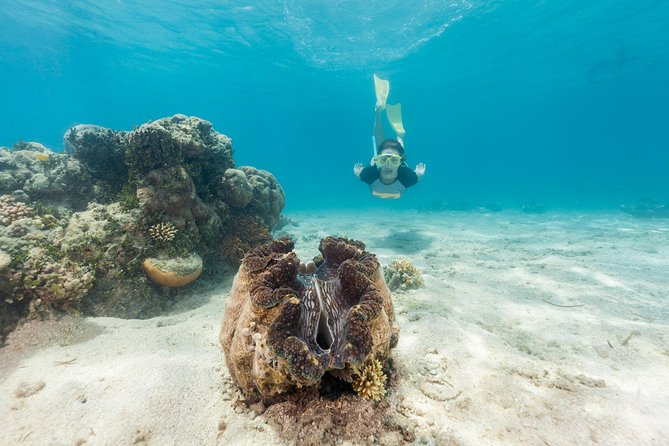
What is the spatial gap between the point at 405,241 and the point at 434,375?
8639 mm

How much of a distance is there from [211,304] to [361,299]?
413 cm

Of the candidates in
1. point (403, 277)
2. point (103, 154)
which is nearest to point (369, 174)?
point (403, 277)

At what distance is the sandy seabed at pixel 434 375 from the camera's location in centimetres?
232

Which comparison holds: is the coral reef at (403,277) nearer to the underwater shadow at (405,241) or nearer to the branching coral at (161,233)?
the underwater shadow at (405,241)

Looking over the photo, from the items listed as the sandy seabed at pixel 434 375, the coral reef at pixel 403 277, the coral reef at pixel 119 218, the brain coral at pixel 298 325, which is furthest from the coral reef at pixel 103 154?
the coral reef at pixel 403 277

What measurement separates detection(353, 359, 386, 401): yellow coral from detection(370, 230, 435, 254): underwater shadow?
7.43 metres

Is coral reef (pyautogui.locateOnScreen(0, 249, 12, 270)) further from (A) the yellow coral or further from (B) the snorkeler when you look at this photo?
(B) the snorkeler

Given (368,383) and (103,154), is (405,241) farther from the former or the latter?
(103,154)

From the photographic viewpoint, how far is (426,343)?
3596mm

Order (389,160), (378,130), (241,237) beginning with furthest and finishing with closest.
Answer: (378,130) → (389,160) → (241,237)

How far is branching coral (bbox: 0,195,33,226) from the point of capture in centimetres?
488

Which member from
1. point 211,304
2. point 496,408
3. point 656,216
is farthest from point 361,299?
point 656,216

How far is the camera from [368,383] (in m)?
2.41

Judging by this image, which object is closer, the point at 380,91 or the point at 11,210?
the point at 11,210
